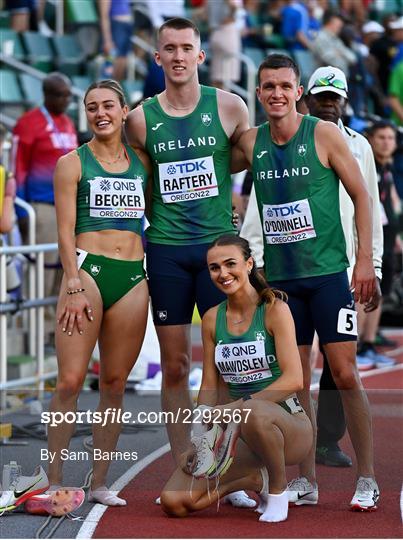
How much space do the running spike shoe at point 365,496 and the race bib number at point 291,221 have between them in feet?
3.82

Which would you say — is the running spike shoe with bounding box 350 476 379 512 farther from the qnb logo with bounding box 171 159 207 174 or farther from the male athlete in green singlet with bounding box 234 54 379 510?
the qnb logo with bounding box 171 159 207 174

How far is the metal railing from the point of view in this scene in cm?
938

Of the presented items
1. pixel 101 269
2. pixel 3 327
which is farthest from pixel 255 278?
pixel 3 327

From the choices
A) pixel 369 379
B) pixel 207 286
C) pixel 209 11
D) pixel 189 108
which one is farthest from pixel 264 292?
pixel 209 11

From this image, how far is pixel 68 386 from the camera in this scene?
21.0ft

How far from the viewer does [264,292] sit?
637 centimetres

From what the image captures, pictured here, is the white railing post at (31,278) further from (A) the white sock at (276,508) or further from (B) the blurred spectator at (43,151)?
(A) the white sock at (276,508)

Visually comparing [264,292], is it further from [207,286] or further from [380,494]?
[380,494]

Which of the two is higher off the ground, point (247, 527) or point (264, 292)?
point (264, 292)

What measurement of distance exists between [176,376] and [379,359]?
5433 mm

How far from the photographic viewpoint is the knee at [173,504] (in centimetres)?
615

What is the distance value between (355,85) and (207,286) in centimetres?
1074

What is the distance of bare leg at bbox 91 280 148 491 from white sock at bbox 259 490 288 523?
33.6 inches

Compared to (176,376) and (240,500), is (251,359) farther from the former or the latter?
(240,500)
